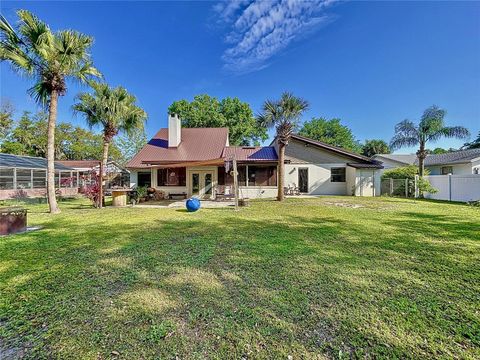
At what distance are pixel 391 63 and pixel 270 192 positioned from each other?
41.0 ft

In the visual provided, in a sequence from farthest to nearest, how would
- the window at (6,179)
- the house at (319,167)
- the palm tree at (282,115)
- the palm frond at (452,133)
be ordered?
the house at (319,167) < the window at (6,179) < the palm frond at (452,133) < the palm tree at (282,115)

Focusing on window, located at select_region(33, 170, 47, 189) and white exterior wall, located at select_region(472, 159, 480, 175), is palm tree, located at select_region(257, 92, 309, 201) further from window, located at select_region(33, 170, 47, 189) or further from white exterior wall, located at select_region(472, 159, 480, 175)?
white exterior wall, located at select_region(472, 159, 480, 175)

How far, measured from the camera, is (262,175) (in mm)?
17734

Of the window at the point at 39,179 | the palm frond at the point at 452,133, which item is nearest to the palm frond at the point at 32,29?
the window at the point at 39,179

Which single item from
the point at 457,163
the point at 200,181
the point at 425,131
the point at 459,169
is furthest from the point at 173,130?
the point at 459,169

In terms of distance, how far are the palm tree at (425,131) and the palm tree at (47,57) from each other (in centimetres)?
2207

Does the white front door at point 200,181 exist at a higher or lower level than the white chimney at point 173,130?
lower

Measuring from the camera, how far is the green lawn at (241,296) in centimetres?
219

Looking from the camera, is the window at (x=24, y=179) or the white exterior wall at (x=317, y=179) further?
the white exterior wall at (x=317, y=179)

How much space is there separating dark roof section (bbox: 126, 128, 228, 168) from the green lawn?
12045mm

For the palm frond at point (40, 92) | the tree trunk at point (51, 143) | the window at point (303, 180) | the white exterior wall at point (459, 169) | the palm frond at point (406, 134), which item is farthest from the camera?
the white exterior wall at point (459, 169)

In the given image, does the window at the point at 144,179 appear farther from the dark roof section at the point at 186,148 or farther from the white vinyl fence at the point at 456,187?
the white vinyl fence at the point at 456,187

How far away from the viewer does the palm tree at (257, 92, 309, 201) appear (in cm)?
1348

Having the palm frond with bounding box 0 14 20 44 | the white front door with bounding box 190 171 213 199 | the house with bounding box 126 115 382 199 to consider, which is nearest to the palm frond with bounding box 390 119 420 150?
the house with bounding box 126 115 382 199
